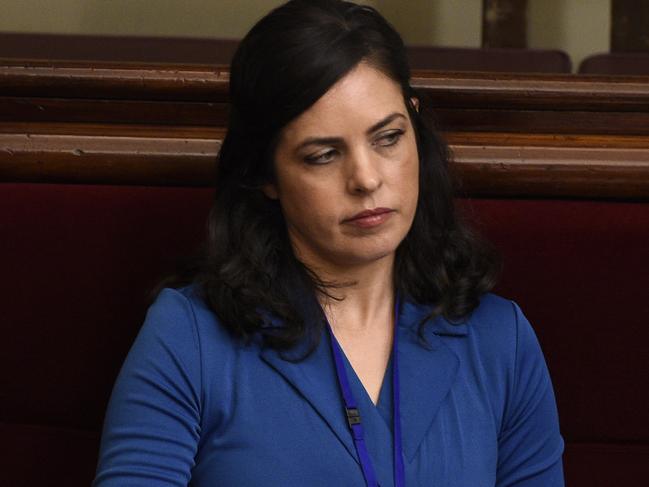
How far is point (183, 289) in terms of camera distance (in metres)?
1.01

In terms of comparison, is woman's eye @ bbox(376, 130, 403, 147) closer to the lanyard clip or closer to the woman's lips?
the woman's lips

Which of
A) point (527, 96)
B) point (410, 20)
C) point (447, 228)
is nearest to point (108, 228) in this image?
point (447, 228)

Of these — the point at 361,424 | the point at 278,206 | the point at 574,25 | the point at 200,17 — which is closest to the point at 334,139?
the point at 278,206

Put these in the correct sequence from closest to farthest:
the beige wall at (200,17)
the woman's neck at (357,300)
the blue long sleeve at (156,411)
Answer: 1. the blue long sleeve at (156,411)
2. the woman's neck at (357,300)
3. the beige wall at (200,17)

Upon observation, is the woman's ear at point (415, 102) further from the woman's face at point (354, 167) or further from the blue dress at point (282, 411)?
the blue dress at point (282, 411)

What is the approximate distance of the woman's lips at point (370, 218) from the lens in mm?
956

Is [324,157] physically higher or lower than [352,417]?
higher

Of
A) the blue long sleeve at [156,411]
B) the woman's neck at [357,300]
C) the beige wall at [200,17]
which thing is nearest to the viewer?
the blue long sleeve at [156,411]

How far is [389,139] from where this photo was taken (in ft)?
3.18

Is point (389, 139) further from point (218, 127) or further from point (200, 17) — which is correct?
point (200, 17)

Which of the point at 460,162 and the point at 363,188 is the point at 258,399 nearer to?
the point at 363,188

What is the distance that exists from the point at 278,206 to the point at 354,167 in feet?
0.47

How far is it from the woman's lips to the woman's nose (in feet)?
0.06

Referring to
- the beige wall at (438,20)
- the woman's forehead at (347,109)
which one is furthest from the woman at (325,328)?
the beige wall at (438,20)
